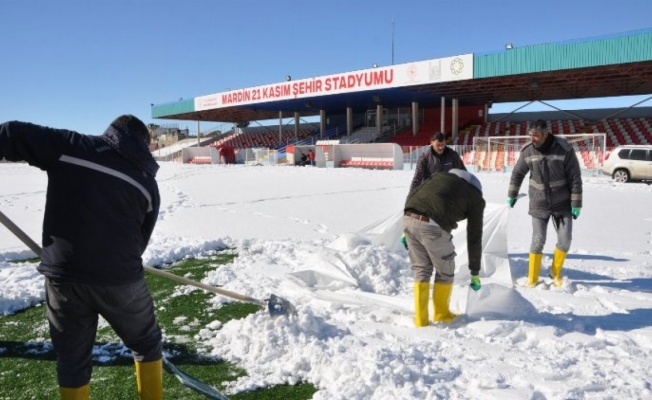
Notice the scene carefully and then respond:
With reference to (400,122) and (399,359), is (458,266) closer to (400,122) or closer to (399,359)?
(399,359)

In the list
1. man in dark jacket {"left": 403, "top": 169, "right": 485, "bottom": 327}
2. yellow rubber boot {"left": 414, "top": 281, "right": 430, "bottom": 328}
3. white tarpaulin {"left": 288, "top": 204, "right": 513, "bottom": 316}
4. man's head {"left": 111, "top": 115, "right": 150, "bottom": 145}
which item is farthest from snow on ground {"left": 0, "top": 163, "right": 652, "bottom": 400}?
man's head {"left": 111, "top": 115, "right": 150, "bottom": 145}

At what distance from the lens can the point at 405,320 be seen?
147 inches

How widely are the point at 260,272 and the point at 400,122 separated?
34085 mm

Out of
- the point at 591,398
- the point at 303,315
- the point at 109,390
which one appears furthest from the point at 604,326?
the point at 109,390

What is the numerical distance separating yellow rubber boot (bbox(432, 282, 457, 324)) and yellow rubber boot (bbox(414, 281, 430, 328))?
0.08 meters

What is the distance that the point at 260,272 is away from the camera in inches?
210

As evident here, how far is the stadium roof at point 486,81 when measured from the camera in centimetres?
2172

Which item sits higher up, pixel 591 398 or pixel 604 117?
pixel 604 117

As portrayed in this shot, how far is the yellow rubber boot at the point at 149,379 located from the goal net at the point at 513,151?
2130cm

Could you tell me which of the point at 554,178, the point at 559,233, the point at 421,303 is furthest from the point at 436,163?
the point at 421,303

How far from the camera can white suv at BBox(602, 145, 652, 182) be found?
53.4ft

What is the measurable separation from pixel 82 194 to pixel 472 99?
33.7 meters

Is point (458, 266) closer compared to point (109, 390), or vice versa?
point (109, 390)

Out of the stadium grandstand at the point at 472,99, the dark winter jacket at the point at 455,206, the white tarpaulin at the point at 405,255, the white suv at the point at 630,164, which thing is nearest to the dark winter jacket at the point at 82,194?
the dark winter jacket at the point at 455,206
